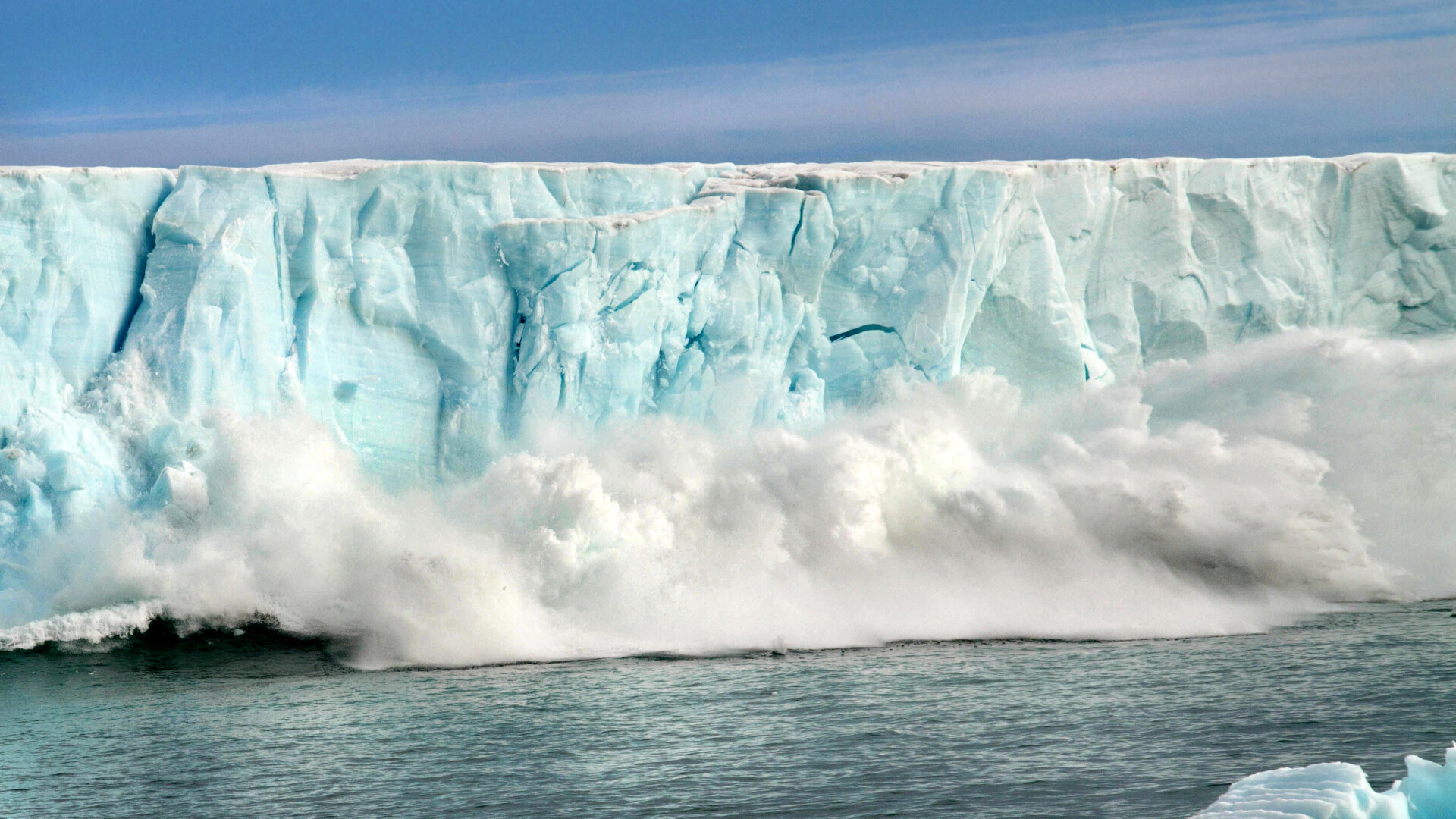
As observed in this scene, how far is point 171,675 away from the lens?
1334cm

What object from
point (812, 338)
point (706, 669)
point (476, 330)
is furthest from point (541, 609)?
point (812, 338)

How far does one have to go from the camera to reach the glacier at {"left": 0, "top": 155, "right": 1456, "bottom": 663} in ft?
48.6

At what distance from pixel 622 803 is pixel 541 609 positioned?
559 cm

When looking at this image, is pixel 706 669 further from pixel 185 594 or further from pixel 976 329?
pixel 976 329

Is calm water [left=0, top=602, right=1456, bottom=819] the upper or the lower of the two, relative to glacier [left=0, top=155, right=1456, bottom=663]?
lower

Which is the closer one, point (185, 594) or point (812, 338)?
point (185, 594)

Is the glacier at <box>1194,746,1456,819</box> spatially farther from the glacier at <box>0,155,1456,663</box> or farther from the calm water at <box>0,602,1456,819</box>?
the glacier at <box>0,155,1456,663</box>

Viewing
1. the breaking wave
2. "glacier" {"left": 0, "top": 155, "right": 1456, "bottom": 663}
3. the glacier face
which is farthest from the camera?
the glacier face

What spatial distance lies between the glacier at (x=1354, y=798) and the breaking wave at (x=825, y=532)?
7948 mm

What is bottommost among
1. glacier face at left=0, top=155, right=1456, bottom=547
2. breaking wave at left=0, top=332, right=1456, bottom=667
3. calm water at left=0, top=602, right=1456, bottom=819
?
calm water at left=0, top=602, right=1456, bottom=819

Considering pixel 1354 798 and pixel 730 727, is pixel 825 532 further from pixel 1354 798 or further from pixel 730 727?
pixel 1354 798

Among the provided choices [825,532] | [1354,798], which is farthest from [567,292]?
[1354,798]

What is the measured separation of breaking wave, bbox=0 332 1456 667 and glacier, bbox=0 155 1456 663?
0.19 ft

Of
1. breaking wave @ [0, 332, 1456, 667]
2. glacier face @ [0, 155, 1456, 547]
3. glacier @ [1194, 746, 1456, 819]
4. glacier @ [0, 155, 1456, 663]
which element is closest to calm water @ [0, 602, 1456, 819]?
breaking wave @ [0, 332, 1456, 667]
